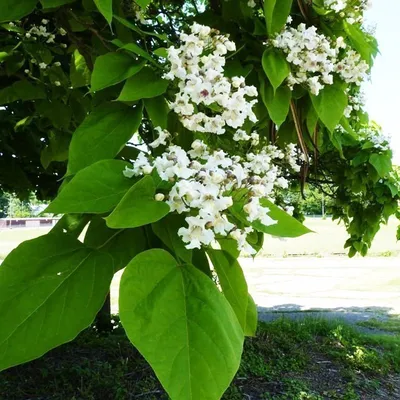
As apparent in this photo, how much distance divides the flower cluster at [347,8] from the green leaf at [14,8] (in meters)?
0.65

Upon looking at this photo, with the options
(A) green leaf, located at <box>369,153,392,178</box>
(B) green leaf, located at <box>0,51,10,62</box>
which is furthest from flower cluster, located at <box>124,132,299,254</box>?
(A) green leaf, located at <box>369,153,392,178</box>

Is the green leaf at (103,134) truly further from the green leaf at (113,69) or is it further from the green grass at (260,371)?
the green grass at (260,371)

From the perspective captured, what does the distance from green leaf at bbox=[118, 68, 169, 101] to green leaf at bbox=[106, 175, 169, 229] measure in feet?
0.62

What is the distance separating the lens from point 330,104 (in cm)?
110

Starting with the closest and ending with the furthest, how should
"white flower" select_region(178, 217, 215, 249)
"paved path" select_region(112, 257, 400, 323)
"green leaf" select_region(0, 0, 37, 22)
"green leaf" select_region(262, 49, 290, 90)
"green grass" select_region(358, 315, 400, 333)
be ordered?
"white flower" select_region(178, 217, 215, 249) < "green leaf" select_region(0, 0, 37, 22) < "green leaf" select_region(262, 49, 290, 90) < "green grass" select_region(358, 315, 400, 333) < "paved path" select_region(112, 257, 400, 323)

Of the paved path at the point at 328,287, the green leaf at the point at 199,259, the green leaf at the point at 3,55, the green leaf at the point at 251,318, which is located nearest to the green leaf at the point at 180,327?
the green leaf at the point at 199,259

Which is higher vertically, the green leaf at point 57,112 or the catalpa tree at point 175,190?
the green leaf at point 57,112

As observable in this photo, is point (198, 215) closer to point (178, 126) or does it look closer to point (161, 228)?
point (161, 228)

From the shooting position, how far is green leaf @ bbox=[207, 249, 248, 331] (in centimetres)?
70

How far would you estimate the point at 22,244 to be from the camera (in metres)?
0.62

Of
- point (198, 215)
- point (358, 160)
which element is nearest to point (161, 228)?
point (198, 215)

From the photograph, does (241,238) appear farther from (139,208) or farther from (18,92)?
(18,92)

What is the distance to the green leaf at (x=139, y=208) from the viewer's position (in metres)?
0.58

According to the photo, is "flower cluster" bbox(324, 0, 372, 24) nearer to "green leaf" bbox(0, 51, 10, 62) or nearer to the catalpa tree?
the catalpa tree
